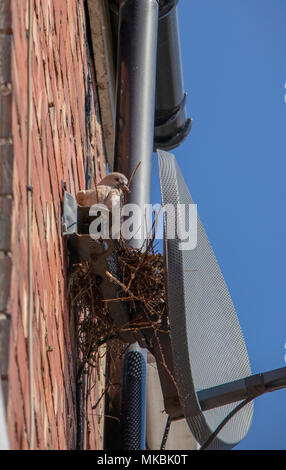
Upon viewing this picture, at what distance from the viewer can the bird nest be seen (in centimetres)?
349

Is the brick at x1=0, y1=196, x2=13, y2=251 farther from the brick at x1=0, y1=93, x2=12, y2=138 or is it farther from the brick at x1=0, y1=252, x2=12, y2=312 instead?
the brick at x1=0, y1=93, x2=12, y2=138

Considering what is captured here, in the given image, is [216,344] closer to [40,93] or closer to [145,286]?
[145,286]

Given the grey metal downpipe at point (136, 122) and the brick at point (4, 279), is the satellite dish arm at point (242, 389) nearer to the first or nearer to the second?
the grey metal downpipe at point (136, 122)

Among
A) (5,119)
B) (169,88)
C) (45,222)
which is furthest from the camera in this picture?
(169,88)

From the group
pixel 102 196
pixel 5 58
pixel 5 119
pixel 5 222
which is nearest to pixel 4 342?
pixel 5 222

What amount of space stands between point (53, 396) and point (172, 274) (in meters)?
0.56

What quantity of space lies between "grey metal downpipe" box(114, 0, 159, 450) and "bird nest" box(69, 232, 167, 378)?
30 cm

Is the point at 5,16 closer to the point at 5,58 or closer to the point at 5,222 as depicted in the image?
the point at 5,58

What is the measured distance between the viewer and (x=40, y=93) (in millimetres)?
2820

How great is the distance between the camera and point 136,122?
4.38 m

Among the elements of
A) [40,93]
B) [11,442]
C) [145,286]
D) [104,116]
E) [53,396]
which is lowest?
[11,442]

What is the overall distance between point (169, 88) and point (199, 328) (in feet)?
9.70

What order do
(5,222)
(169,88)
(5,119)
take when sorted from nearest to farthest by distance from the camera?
(5,222) → (5,119) → (169,88)
